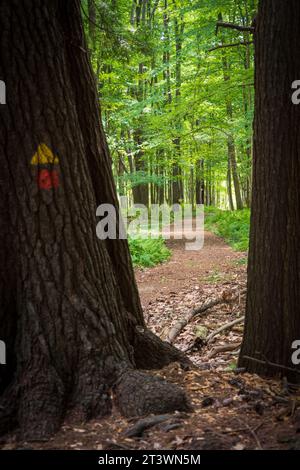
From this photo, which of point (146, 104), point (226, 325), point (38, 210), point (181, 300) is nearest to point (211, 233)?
point (146, 104)

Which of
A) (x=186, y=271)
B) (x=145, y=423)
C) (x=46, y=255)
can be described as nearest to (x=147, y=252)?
(x=186, y=271)

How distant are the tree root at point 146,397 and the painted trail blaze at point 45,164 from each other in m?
1.63

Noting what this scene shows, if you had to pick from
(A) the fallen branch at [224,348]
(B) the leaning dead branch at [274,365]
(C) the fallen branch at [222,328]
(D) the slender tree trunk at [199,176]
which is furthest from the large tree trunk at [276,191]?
(D) the slender tree trunk at [199,176]

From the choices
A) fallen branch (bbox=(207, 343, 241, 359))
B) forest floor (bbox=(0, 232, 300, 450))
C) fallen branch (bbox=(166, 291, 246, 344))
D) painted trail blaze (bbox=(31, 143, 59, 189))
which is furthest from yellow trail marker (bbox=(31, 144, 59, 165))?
fallen branch (bbox=(166, 291, 246, 344))

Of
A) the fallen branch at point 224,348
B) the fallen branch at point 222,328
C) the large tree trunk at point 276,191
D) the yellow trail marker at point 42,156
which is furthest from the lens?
the fallen branch at point 222,328

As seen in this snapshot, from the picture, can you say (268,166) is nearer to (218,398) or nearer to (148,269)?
(218,398)

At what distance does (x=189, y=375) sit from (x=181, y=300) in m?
5.17

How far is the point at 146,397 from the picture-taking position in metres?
2.98

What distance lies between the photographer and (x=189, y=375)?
3.81 meters

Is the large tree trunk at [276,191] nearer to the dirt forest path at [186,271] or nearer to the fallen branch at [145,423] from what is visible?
the fallen branch at [145,423]

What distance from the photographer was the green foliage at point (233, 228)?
593 inches

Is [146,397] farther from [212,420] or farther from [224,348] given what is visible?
[224,348]

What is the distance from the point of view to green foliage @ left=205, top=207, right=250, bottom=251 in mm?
15055

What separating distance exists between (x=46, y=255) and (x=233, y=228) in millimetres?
15210
